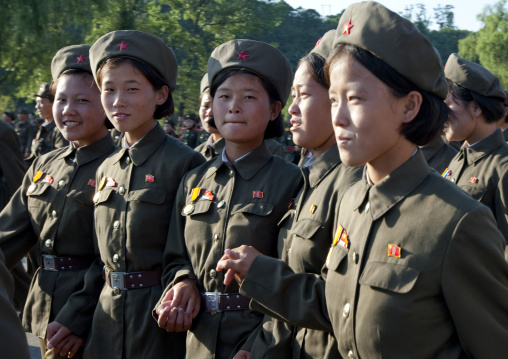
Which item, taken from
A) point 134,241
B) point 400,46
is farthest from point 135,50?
point 400,46

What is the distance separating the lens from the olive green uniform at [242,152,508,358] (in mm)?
2045

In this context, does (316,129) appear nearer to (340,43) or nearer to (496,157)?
(340,43)

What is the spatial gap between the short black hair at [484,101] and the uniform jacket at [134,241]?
86.5 inches

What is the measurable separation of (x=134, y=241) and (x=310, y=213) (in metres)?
1.08

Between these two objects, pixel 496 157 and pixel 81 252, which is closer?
pixel 81 252

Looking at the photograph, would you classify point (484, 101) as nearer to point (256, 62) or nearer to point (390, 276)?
point (256, 62)

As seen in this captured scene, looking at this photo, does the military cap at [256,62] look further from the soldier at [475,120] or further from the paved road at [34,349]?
the paved road at [34,349]

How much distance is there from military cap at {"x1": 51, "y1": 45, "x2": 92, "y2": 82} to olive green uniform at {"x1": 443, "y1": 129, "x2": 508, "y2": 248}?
2.63m

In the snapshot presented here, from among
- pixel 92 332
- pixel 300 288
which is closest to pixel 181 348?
pixel 92 332

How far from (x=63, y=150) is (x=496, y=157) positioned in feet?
9.47

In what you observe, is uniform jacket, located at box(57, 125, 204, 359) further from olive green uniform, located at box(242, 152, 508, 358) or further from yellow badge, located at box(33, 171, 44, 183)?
olive green uniform, located at box(242, 152, 508, 358)

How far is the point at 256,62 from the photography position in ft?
10.9

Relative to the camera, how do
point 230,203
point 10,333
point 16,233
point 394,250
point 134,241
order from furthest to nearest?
point 16,233 < point 134,241 < point 230,203 < point 394,250 < point 10,333

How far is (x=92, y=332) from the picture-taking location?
3.68 metres
